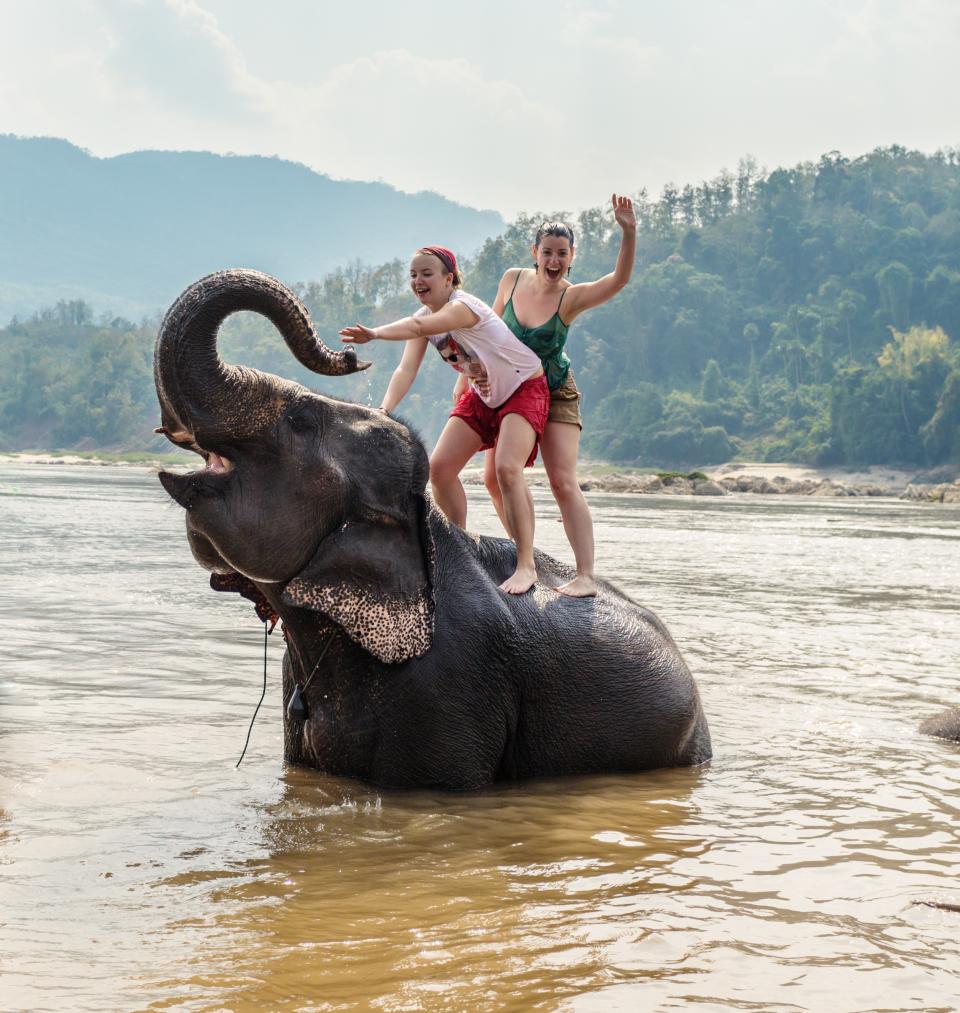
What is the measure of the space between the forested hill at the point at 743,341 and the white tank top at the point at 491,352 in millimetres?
80534

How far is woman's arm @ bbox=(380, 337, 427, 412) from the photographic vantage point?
5152 millimetres

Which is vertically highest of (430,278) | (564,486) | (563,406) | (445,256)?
(445,256)

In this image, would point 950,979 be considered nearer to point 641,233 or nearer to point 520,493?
point 520,493

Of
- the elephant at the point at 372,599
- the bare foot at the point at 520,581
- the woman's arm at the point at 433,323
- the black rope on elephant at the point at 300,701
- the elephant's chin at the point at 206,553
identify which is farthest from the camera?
the bare foot at the point at 520,581

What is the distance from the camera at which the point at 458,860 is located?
4031mm

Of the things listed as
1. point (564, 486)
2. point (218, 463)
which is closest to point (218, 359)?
point (218, 463)

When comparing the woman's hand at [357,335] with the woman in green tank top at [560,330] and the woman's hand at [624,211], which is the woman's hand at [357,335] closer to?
the woman in green tank top at [560,330]

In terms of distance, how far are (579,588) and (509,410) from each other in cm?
81

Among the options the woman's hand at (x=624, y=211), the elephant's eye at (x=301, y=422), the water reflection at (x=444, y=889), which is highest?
the woman's hand at (x=624, y=211)

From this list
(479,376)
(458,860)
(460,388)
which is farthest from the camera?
(460,388)

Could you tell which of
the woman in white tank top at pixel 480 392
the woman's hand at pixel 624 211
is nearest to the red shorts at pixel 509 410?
the woman in white tank top at pixel 480 392

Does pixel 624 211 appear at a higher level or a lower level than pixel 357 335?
higher

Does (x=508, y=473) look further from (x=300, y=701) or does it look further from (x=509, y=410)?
(x=300, y=701)

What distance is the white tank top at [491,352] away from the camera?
5281mm
